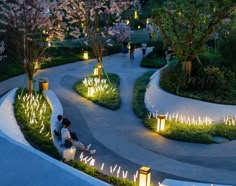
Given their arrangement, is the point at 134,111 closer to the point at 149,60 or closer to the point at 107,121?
the point at 107,121

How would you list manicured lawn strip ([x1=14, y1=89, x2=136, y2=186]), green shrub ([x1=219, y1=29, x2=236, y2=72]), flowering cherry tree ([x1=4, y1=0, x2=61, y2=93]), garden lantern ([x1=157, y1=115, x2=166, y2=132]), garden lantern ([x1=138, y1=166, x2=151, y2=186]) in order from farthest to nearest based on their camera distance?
green shrub ([x1=219, y1=29, x2=236, y2=72]) < flowering cherry tree ([x1=4, y1=0, x2=61, y2=93]) < garden lantern ([x1=157, y1=115, x2=166, y2=132]) < manicured lawn strip ([x1=14, y1=89, x2=136, y2=186]) < garden lantern ([x1=138, y1=166, x2=151, y2=186])

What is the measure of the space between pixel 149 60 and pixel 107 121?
47.7 ft

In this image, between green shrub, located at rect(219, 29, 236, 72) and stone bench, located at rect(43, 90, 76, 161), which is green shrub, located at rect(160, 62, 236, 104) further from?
stone bench, located at rect(43, 90, 76, 161)

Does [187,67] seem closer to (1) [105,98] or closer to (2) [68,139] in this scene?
(1) [105,98]

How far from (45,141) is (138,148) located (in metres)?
3.03

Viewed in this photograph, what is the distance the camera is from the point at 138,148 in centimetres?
1383

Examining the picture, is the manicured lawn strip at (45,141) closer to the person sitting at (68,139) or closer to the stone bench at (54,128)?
the stone bench at (54,128)

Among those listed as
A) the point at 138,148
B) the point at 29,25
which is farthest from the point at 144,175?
the point at 29,25

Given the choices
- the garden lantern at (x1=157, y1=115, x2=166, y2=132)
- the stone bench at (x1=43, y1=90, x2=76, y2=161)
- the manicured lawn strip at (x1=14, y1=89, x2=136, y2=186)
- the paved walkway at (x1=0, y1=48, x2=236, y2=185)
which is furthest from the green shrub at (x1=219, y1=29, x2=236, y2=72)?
the manicured lawn strip at (x1=14, y1=89, x2=136, y2=186)

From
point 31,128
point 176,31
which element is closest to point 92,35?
point 176,31

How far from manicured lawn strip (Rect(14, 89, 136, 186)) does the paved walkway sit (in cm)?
79

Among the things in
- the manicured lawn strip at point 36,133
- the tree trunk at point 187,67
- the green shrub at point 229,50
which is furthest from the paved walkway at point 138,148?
the green shrub at point 229,50

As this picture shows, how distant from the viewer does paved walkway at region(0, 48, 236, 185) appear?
39.6ft

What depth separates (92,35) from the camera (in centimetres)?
2248
